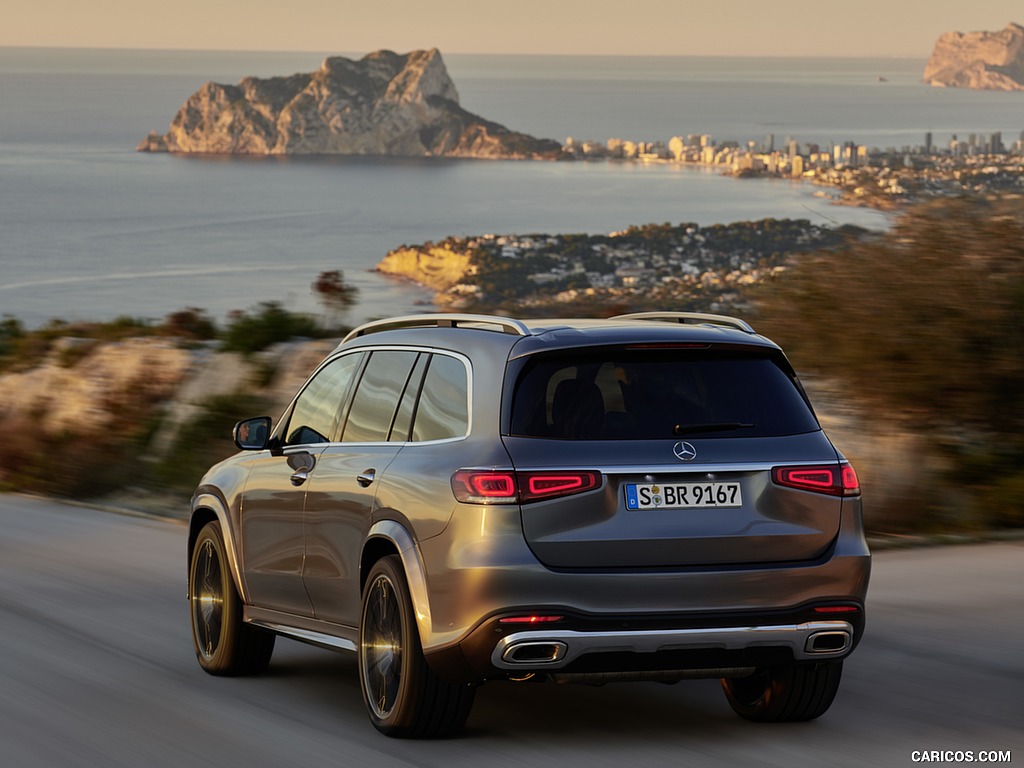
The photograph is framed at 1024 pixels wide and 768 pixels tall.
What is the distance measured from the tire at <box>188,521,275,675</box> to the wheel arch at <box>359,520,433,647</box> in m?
1.74

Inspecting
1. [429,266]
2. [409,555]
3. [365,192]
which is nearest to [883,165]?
[429,266]

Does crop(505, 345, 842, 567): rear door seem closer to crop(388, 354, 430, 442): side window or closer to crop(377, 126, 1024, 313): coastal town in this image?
crop(388, 354, 430, 442): side window

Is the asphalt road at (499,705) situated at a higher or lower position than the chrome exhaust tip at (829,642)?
lower

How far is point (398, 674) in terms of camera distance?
662 centimetres

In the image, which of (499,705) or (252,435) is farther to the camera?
(252,435)

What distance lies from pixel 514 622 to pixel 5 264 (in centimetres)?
5187

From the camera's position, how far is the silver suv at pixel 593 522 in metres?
6.09

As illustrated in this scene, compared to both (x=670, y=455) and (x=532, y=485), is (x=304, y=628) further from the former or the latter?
(x=670, y=455)

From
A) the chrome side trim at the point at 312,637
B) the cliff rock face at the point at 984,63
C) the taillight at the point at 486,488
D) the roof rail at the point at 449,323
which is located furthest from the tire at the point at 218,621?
the cliff rock face at the point at 984,63

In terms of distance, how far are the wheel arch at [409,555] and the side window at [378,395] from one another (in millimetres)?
468

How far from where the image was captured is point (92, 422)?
69.1 feet

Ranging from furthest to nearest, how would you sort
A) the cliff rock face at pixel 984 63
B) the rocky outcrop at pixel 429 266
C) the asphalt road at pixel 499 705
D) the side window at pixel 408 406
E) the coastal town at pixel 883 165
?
the cliff rock face at pixel 984 63, the rocky outcrop at pixel 429 266, the coastal town at pixel 883 165, the side window at pixel 408 406, the asphalt road at pixel 499 705

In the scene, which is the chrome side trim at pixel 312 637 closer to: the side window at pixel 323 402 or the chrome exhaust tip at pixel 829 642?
the side window at pixel 323 402

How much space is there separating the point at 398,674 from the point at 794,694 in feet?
5.28
